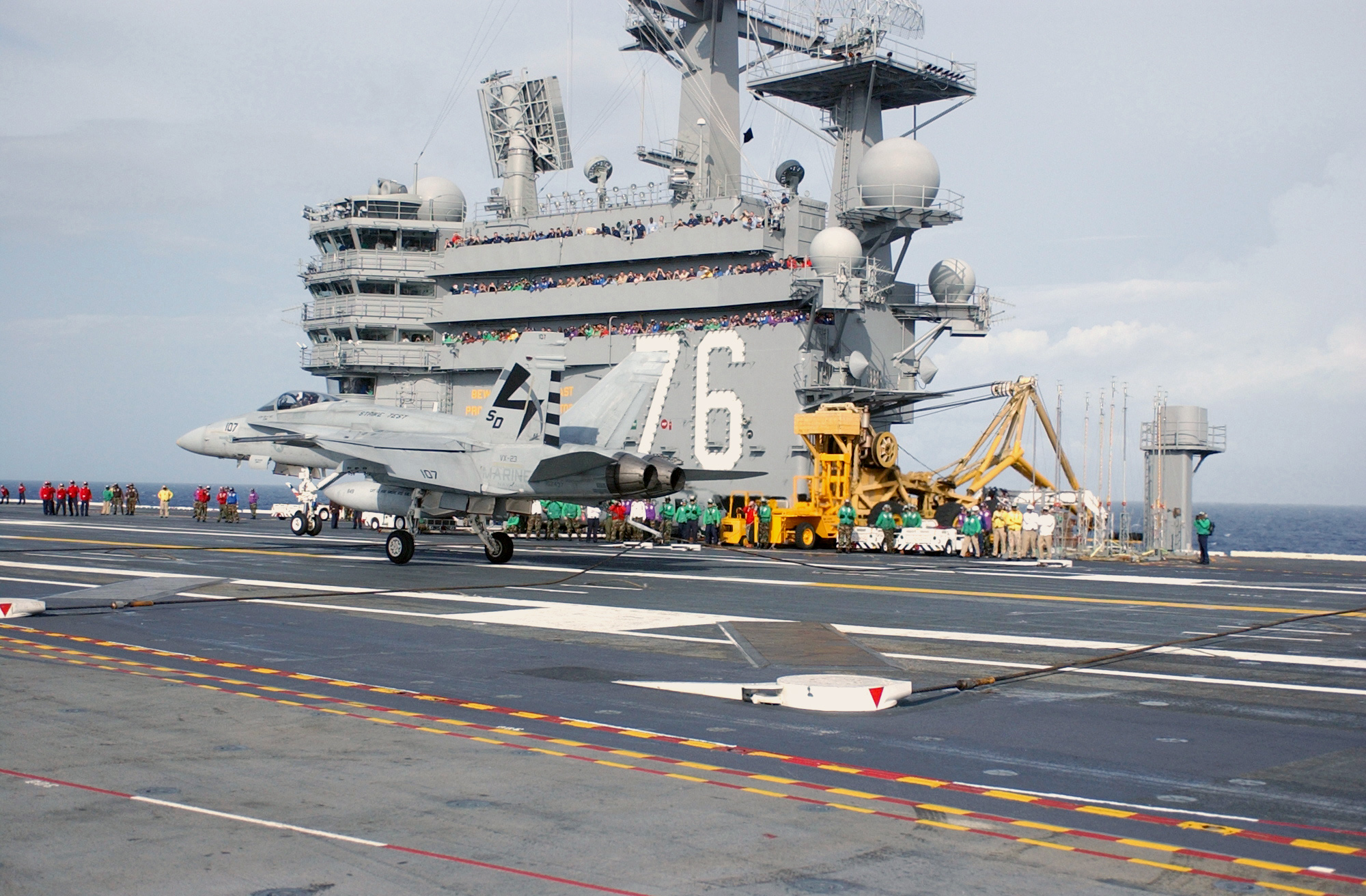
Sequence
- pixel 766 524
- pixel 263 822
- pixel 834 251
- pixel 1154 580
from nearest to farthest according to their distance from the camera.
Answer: pixel 263 822 → pixel 1154 580 → pixel 766 524 → pixel 834 251

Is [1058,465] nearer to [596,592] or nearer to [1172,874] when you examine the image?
[596,592]

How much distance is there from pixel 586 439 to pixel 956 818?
2240 cm

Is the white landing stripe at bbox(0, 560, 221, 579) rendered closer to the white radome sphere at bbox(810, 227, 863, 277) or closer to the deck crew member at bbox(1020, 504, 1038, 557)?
the deck crew member at bbox(1020, 504, 1038, 557)

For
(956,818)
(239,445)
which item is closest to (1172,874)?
(956,818)

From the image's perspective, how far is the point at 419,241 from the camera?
2280 inches

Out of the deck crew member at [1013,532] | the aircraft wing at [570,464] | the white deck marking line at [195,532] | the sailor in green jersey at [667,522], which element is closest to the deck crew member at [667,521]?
the sailor in green jersey at [667,522]

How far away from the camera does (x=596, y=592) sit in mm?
22016

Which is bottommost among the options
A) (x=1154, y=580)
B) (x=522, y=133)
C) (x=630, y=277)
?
(x=1154, y=580)

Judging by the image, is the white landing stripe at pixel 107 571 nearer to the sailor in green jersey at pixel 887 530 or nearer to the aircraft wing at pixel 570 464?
the aircraft wing at pixel 570 464

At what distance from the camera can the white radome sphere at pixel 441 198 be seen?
58.3 meters

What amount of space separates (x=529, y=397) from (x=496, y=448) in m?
1.51

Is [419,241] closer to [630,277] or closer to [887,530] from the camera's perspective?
[630,277]

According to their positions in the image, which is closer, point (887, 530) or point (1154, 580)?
point (1154, 580)

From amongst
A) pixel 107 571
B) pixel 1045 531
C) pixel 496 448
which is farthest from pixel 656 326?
pixel 107 571
